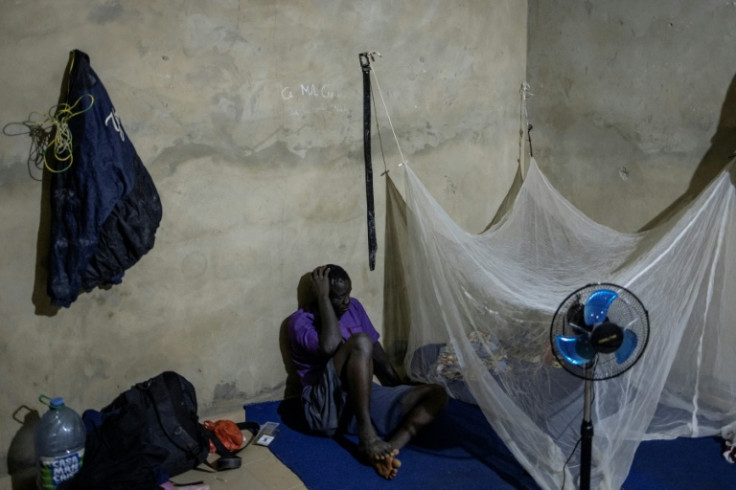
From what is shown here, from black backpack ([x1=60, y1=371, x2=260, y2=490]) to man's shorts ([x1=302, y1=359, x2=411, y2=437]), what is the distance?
16.6 inches

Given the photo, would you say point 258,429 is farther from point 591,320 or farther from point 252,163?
point 591,320

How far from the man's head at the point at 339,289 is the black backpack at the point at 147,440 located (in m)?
0.80

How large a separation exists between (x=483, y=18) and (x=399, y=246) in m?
1.48

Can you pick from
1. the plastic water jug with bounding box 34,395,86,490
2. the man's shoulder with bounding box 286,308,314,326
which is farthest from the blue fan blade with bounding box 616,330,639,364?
the plastic water jug with bounding box 34,395,86,490

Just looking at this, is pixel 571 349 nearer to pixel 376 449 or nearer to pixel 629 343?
pixel 629 343

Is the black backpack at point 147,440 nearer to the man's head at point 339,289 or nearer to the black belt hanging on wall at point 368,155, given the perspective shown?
the man's head at point 339,289

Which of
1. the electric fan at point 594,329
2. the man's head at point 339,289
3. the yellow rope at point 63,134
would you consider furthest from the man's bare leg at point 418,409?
the yellow rope at point 63,134

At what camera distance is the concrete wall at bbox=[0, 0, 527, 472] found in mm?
2625

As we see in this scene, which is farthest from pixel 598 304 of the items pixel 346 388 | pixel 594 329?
pixel 346 388

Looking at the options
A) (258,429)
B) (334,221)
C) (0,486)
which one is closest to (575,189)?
(334,221)

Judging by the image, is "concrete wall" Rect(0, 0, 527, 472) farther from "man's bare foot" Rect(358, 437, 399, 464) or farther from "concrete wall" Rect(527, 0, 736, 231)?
"man's bare foot" Rect(358, 437, 399, 464)

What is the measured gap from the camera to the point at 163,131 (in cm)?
288

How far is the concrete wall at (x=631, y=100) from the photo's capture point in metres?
3.15

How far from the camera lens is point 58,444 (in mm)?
2551
